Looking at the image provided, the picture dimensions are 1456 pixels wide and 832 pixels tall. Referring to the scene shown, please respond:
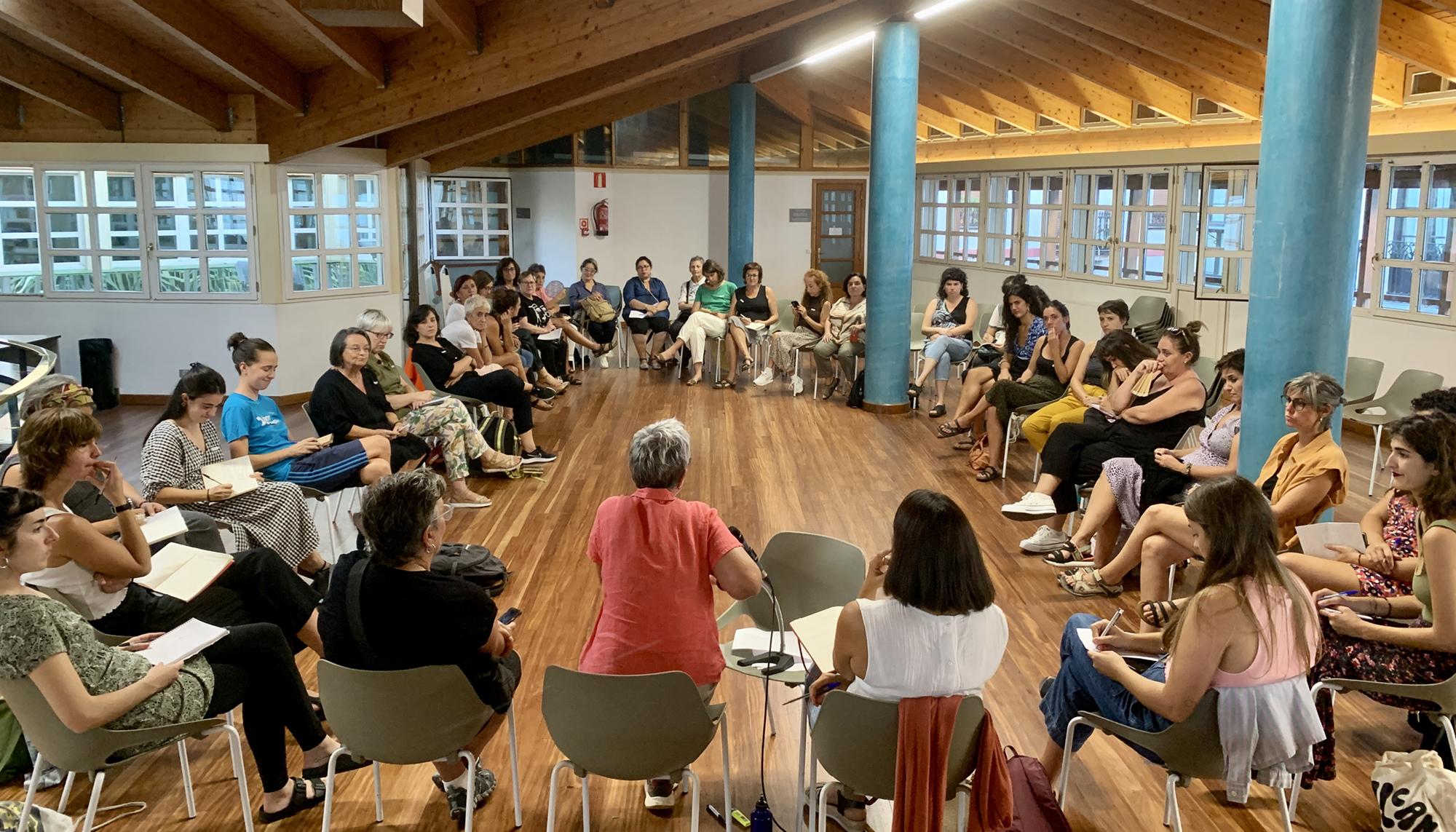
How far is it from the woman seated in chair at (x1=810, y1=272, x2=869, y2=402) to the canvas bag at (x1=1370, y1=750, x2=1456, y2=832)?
7.24 metres

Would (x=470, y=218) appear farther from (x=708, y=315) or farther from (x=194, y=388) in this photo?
(x=194, y=388)

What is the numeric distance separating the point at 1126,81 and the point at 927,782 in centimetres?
1033

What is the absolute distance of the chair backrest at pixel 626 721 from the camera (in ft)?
9.42

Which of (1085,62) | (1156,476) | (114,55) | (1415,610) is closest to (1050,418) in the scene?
(1156,476)

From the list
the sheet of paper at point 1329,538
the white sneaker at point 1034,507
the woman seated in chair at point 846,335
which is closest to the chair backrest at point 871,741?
the sheet of paper at point 1329,538

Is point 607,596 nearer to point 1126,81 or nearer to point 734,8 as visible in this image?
point 734,8

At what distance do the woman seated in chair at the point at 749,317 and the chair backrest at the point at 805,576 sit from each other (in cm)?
759

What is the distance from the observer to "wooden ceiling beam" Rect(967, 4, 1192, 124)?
1145 cm

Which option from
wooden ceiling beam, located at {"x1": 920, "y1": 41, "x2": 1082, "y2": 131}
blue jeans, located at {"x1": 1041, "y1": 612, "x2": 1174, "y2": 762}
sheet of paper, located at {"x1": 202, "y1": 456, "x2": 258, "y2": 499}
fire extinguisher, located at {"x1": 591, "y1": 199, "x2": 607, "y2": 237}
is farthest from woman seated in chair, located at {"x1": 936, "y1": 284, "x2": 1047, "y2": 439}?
fire extinguisher, located at {"x1": 591, "y1": 199, "x2": 607, "y2": 237}

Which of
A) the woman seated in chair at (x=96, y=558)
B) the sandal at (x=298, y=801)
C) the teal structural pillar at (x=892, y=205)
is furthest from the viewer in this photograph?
the teal structural pillar at (x=892, y=205)

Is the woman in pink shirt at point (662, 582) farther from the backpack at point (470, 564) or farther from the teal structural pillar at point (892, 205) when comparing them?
the teal structural pillar at point (892, 205)

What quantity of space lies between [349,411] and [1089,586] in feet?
12.5

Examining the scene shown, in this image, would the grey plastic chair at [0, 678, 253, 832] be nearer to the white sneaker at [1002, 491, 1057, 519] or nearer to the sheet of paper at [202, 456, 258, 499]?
the sheet of paper at [202, 456, 258, 499]

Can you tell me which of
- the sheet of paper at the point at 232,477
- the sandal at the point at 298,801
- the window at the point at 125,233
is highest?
the window at the point at 125,233
